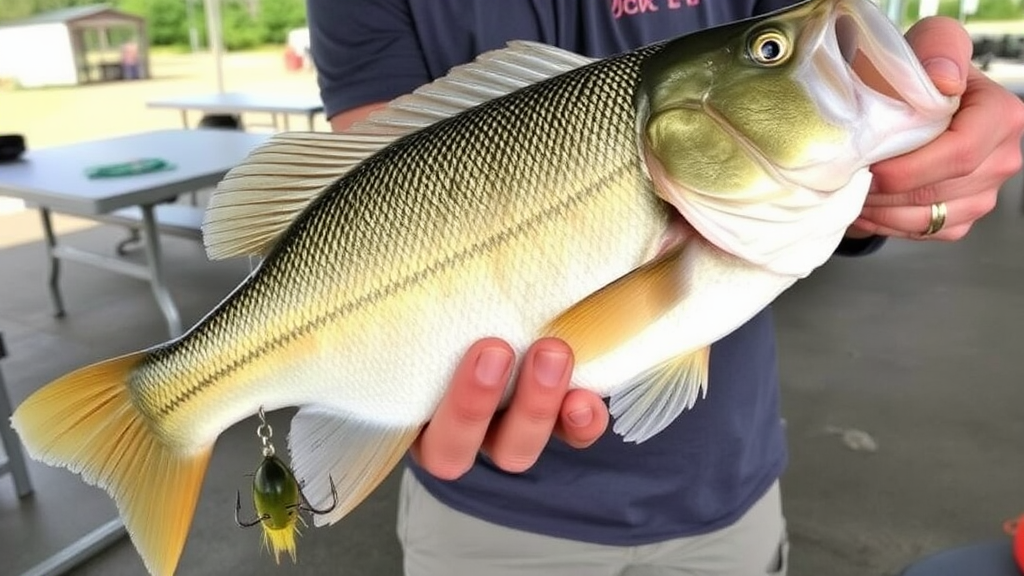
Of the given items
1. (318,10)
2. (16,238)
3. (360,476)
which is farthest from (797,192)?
(16,238)

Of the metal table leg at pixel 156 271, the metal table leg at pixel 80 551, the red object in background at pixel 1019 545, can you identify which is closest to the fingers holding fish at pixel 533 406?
the red object in background at pixel 1019 545

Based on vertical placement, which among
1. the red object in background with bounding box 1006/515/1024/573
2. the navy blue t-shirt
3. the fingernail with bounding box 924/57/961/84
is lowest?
the red object in background with bounding box 1006/515/1024/573

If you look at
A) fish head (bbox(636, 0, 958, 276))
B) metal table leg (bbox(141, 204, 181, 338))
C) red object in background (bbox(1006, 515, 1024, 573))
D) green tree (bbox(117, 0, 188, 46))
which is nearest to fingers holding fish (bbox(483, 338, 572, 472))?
fish head (bbox(636, 0, 958, 276))

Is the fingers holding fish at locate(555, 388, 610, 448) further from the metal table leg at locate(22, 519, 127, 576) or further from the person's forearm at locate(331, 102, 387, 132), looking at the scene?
the metal table leg at locate(22, 519, 127, 576)

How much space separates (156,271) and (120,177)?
44 centimetres

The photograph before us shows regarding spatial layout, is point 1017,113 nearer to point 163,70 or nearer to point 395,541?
point 395,541

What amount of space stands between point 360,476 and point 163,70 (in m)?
13.5

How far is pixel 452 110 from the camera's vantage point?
2.26ft

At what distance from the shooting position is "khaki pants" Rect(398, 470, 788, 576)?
2.92 ft

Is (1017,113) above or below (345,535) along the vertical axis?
above

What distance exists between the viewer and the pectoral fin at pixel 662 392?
2.17 ft

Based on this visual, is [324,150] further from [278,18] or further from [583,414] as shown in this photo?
[278,18]

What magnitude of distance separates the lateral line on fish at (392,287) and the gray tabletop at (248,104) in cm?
392

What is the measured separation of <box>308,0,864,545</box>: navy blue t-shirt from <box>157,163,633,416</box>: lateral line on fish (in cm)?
30
